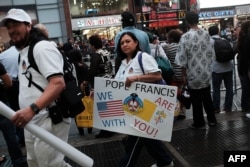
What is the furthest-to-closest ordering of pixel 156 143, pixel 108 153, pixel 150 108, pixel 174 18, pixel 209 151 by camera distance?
pixel 174 18 → pixel 108 153 → pixel 209 151 → pixel 156 143 → pixel 150 108

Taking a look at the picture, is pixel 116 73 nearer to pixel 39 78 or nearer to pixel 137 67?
pixel 137 67

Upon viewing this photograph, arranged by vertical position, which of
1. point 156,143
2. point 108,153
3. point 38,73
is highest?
point 38,73

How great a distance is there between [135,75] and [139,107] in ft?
1.17

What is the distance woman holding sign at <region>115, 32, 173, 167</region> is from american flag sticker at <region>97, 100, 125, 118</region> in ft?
0.88

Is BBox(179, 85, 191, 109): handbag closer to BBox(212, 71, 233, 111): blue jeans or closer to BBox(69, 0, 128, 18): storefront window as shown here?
BBox(212, 71, 233, 111): blue jeans

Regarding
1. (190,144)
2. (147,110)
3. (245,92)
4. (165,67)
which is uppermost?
(165,67)

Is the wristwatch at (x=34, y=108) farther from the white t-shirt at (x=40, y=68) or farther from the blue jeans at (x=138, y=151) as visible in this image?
the blue jeans at (x=138, y=151)

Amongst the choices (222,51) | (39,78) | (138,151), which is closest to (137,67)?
(138,151)

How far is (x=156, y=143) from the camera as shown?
4141 millimetres

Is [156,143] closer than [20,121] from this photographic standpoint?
No

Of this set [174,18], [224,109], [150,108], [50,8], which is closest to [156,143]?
[150,108]

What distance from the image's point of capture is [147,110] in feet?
12.5

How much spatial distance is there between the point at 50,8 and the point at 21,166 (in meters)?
28.8

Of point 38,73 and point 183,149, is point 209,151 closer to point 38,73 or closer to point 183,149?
point 183,149
